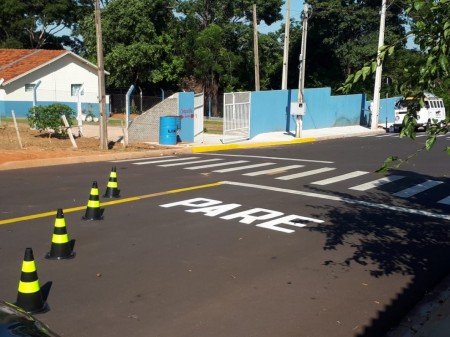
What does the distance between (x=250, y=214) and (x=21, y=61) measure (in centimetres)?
3215

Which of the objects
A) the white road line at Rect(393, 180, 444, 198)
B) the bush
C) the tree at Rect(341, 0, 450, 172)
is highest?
the tree at Rect(341, 0, 450, 172)

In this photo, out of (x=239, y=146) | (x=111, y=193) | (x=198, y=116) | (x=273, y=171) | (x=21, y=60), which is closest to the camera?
(x=111, y=193)

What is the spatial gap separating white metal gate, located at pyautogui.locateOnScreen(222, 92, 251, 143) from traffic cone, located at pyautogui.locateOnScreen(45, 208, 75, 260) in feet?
56.2

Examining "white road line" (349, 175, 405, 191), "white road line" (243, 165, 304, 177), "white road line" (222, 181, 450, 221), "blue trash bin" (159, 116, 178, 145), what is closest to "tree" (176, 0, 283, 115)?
"blue trash bin" (159, 116, 178, 145)

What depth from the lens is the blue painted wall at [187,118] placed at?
21.6 meters

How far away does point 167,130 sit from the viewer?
20.5 m

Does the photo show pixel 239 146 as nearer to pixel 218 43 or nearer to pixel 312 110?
pixel 312 110

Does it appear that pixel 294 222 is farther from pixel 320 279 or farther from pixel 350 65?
pixel 350 65

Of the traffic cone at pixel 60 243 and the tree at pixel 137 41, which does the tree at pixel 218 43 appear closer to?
the tree at pixel 137 41

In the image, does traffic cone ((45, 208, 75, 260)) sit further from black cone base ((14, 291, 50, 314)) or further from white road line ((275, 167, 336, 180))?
white road line ((275, 167, 336, 180))

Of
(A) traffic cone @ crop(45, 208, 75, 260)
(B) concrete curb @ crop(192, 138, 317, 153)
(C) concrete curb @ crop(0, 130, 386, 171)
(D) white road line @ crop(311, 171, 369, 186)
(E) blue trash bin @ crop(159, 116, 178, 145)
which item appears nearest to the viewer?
(A) traffic cone @ crop(45, 208, 75, 260)


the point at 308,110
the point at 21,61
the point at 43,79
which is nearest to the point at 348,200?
the point at 308,110

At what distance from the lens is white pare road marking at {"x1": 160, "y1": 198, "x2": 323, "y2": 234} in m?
8.30

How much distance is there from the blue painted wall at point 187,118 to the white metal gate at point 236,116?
190 centimetres
